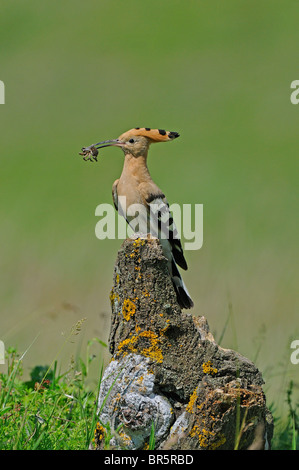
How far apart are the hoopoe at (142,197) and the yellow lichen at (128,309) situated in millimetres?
1607

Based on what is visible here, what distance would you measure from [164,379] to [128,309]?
1.55 ft

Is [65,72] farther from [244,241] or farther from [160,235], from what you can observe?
[160,235]

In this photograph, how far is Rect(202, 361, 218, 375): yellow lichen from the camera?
17.4ft

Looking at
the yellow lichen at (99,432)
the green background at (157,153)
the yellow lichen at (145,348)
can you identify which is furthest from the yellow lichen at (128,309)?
the green background at (157,153)

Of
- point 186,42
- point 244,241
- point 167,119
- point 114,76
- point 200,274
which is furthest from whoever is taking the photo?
point 186,42

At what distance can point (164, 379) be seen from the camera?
527 centimetres

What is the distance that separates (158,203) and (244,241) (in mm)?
8201

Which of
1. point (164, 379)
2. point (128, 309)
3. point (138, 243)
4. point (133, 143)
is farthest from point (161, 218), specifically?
point (164, 379)

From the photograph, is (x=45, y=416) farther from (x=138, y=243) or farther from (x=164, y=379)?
(x=138, y=243)

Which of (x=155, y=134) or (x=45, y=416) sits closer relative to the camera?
(x=45, y=416)

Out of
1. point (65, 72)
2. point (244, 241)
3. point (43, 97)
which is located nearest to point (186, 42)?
point (65, 72)

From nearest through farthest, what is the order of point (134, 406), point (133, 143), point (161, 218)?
point (134, 406) < point (133, 143) < point (161, 218)

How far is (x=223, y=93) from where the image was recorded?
87.7ft

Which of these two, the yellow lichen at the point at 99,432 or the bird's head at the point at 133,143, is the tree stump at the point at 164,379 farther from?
the bird's head at the point at 133,143
